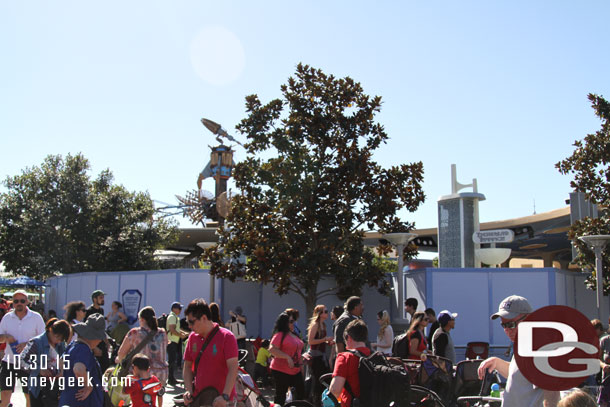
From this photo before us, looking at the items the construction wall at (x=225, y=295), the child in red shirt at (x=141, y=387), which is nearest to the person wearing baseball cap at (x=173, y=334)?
the child in red shirt at (x=141, y=387)

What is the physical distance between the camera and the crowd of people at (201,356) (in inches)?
201

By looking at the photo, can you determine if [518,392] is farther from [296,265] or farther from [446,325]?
[296,265]

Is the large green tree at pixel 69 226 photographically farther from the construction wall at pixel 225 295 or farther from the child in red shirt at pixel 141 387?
the child in red shirt at pixel 141 387

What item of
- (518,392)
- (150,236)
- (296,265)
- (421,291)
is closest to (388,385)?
(518,392)

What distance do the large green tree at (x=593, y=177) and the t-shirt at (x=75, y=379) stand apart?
13.0 metres

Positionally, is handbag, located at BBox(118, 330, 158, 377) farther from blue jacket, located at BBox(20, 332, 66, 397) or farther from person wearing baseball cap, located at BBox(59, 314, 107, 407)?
person wearing baseball cap, located at BBox(59, 314, 107, 407)

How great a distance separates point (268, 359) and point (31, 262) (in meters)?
25.3

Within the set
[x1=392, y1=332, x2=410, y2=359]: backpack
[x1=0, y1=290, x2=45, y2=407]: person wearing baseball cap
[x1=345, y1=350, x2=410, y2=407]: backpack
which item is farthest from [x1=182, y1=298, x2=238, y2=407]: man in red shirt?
[x1=0, y1=290, x2=45, y2=407]: person wearing baseball cap

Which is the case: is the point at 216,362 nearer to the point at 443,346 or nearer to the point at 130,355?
the point at 130,355

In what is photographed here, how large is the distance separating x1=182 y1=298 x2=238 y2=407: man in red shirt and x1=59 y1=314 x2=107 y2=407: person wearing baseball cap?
87cm

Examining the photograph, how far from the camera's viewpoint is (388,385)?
5.08 meters

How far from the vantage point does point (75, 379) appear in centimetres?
549

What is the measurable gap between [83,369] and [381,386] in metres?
2.58

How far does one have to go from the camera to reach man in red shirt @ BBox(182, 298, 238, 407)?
5.16 metres
